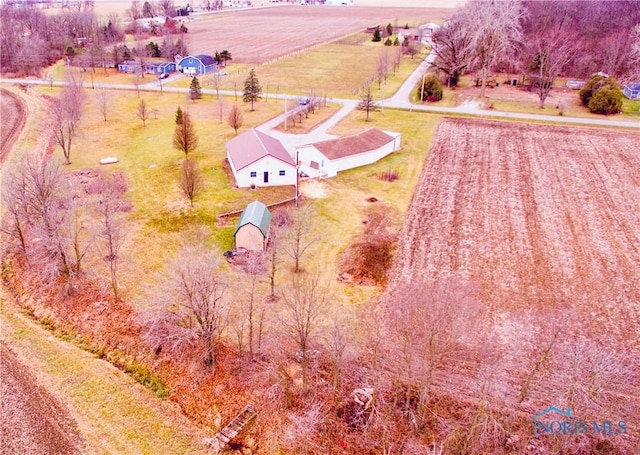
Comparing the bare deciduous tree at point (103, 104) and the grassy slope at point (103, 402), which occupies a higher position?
the bare deciduous tree at point (103, 104)

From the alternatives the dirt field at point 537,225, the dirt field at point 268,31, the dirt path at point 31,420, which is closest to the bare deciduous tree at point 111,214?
the dirt path at point 31,420

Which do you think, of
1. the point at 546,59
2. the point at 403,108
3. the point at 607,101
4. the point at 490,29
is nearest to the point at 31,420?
the point at 403,108

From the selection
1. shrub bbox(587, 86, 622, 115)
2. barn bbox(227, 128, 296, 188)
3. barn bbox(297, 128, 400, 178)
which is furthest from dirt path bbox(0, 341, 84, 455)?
shrub bbox(587, 86, 622, 115)

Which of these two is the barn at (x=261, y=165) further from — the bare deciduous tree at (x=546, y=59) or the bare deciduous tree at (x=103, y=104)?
the bare deciduous tree at (x=546, y=59)

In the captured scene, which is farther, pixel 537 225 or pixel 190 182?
pixel 190 182

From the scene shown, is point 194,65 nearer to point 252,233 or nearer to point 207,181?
point 207,181

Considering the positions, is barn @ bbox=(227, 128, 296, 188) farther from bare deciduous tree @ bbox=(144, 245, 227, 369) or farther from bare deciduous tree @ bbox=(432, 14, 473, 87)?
bare deciduous tree @ bbox=(432, 14, 473, 87)

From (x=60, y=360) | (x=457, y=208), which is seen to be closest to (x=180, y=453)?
(x=60, y=360)
